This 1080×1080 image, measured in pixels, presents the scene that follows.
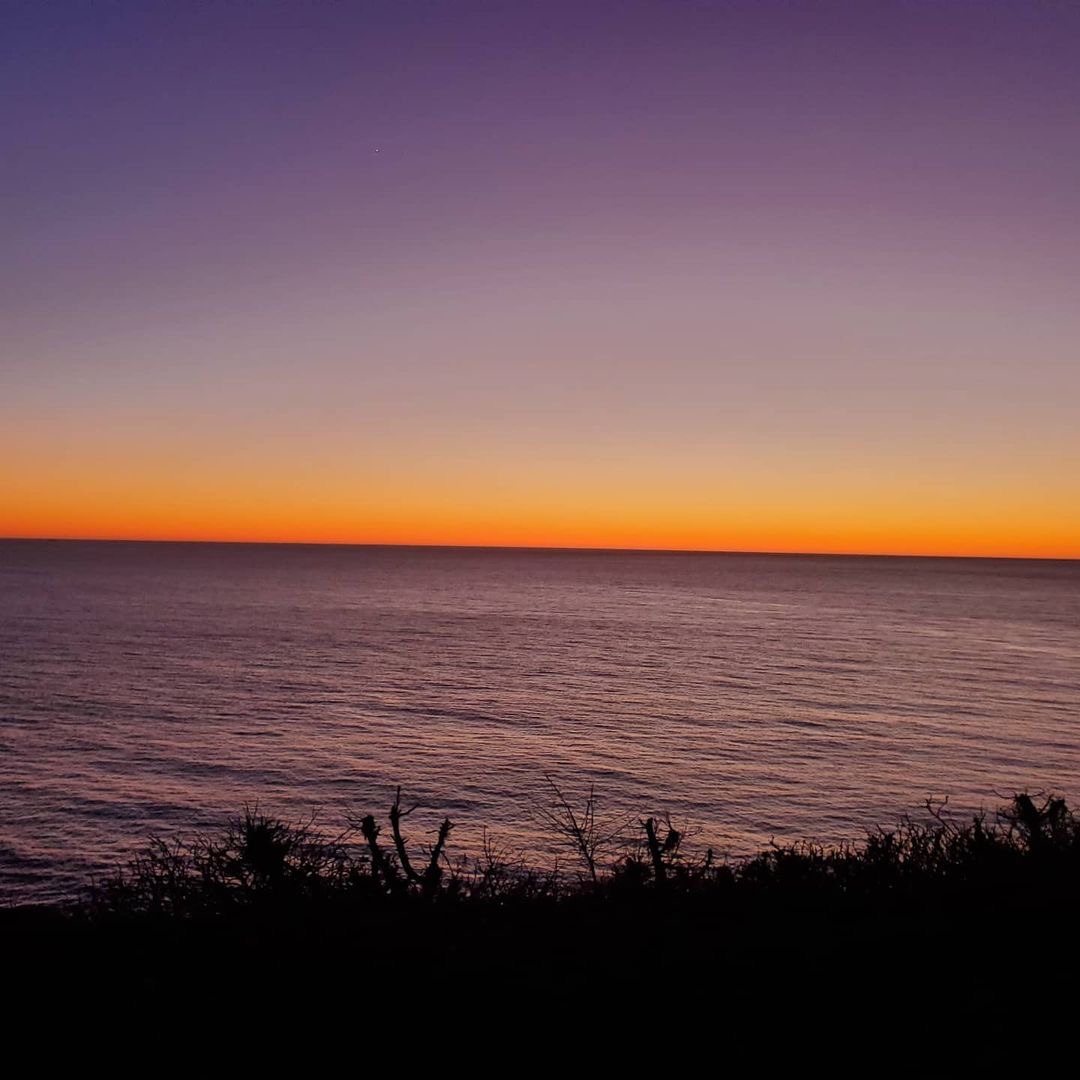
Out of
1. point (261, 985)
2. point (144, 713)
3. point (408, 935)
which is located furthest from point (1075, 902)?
point (144, 713)

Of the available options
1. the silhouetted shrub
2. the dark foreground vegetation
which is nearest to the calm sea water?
the silhouetted shrub

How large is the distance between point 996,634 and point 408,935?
11802cm

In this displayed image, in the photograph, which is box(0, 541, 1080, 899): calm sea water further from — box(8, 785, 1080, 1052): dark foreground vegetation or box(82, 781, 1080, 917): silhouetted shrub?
box(8, 785, 1080, 1052): dark foreground vegetation

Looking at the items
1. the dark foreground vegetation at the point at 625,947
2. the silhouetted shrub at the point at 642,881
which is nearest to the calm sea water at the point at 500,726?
the silhouetted shrub at the point at 642,881

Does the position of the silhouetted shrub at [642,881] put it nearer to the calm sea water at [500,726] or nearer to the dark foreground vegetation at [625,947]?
the dark foreground vegetation at [625,947]

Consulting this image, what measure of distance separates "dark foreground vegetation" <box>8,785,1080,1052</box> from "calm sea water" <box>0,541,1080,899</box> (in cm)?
2045

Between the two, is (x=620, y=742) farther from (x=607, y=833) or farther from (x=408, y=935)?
(x=408, y=935)

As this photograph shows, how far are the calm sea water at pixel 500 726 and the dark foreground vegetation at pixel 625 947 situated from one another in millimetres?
20454

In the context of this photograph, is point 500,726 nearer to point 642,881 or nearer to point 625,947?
point 642,881

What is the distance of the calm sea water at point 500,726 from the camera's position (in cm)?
3747

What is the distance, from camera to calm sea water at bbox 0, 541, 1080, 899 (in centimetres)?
3747

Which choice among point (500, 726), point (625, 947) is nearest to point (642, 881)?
point (625, 947)

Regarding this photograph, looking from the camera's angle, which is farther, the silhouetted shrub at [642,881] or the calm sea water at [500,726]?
the calm sea water at [500,726]

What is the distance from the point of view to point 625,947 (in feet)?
34.2
